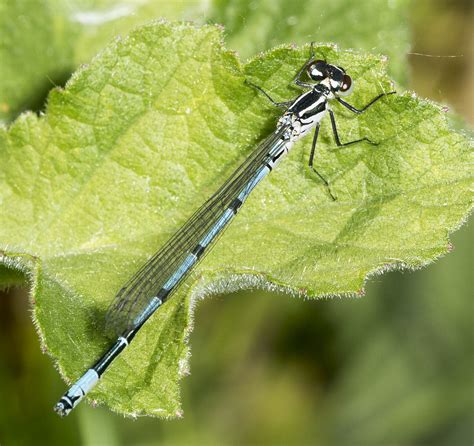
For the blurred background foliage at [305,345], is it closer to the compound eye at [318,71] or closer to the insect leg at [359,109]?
the compound eye at [318,71]

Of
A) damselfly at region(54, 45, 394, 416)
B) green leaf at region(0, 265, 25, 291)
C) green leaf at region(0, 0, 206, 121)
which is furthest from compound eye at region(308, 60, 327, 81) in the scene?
green leaf at region(0, 265, 25, 291)

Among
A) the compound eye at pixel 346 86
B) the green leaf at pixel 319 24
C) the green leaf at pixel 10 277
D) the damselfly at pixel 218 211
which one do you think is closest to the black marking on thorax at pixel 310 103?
the damselfly at pixel 218 211

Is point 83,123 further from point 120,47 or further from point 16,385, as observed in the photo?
point 16,385

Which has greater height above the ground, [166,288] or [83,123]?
[83,123]

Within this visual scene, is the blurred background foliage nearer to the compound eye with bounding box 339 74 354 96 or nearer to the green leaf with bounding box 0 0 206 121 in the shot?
the green leaf with bounding box 0 0 206 121

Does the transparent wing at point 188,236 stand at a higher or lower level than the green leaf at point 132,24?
lower

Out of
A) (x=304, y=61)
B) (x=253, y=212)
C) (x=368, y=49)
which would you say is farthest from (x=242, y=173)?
(x=368, y=49)
